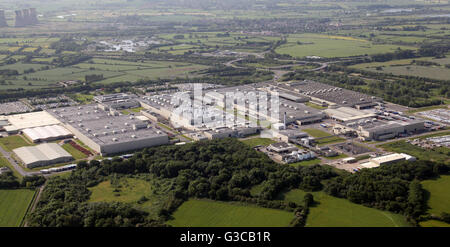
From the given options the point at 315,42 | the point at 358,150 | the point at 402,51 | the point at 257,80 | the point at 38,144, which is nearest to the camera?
the point at 358,150

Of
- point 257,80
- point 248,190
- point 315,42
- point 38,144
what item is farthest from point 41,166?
point 315,42

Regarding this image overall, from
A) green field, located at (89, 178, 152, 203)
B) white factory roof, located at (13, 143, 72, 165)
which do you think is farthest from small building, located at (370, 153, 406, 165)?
white factory roof, located at (13, 143, 72, 165)

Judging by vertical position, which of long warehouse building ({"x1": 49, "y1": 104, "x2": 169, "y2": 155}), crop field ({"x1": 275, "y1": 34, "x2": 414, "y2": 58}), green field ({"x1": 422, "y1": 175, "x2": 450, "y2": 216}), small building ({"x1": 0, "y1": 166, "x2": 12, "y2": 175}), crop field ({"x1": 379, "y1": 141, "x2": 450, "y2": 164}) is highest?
crop field ({"x1": 275, "y1": 34, "x2": 414, "y2": 58})

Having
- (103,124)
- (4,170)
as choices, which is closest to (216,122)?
(103,124)

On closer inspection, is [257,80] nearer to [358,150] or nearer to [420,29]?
[358,150]

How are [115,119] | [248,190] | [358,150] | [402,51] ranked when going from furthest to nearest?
[402,51] < [115,119] < [358,150] < [248,190]

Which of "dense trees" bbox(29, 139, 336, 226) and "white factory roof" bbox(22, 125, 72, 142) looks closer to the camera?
"dense trees" bbox(29, 139, 336, 226)

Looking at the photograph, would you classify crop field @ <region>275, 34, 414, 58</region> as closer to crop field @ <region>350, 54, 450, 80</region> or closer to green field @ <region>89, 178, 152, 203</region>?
crop field @ <region>350, 54, 450, 80</region>
